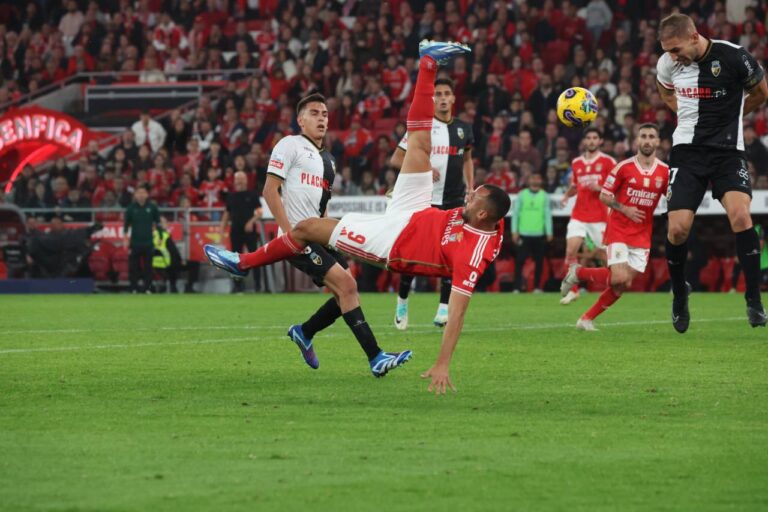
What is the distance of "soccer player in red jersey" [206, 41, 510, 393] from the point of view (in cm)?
782

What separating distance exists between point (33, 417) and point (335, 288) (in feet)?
8.88

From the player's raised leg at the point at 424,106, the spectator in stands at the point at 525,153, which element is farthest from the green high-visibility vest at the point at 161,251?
the player's raised leg at the point at 424,106

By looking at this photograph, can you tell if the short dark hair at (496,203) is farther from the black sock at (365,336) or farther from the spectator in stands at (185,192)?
the spectator in stands at (185,192)

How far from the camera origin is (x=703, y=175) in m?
10.8

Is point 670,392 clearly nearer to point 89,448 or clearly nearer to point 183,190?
point 89,448

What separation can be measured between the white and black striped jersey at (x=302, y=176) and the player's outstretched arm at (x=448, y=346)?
2.62 meters

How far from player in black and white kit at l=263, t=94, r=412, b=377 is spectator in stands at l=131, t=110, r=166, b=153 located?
19973 millimetres

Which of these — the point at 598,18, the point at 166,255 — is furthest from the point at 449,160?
the point at 598,18

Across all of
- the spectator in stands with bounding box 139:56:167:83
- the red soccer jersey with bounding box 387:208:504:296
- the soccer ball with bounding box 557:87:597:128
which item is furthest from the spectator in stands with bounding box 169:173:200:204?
the red soccer jersey with bounding box 387:208:504:296

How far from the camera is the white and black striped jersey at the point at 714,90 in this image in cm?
1058

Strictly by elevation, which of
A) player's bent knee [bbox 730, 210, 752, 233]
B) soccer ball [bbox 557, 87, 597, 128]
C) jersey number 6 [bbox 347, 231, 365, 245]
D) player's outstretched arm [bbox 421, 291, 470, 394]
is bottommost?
player's outstretched arm [bbox 421, 291, 470, 394]

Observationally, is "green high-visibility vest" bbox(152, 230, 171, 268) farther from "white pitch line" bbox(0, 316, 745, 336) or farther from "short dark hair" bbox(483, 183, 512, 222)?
"short dark hair" bbox(483, 183, 512, 222)

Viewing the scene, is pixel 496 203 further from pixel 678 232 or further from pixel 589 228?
pixel 589 228

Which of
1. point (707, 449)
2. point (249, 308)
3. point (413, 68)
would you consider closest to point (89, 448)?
point (707, 449)
